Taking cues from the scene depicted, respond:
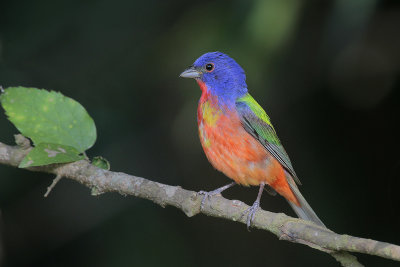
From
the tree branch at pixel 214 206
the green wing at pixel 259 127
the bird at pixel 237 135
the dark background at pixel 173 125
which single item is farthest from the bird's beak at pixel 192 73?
the tree branch at pixel 214 206

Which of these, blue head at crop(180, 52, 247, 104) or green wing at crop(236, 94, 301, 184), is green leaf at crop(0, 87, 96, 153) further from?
green wing at crop(236, 94, 301, 184)

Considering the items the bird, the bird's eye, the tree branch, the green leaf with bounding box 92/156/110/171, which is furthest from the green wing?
the green leaf with bounding box 92/156/110/171

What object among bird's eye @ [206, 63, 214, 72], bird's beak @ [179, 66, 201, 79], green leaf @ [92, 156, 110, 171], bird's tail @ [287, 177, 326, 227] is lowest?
bird's tail @ [287, 177, 326, 227]

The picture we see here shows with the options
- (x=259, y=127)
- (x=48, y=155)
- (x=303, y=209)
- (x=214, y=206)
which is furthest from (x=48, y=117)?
(x=303, y=209)

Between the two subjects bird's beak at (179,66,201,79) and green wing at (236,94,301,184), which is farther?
bird's beak at (179,66,201,79)

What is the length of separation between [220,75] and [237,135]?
0.51m

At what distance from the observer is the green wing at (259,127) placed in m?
3.40

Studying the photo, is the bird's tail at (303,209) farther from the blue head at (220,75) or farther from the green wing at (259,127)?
the blue head at (220,75)

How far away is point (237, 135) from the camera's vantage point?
3.31 m

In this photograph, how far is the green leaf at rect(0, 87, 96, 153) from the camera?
2.82 m

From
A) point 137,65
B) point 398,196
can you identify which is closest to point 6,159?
point 137,65

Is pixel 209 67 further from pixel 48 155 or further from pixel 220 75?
pixel 48 155

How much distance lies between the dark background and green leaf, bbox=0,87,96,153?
1763 mm

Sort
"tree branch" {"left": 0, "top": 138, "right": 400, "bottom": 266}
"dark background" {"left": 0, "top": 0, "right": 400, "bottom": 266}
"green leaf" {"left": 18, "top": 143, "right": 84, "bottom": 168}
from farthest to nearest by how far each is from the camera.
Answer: "dark background" {"left": 0, "top": 0, "right": 400, "bottom": 266} → "green leaf" {"left": 18, "top": 143, "right": 84, "bottom": 168} → "tree branch" {"left": 0, "top": 138, "right": 400, "bottom": 266}
